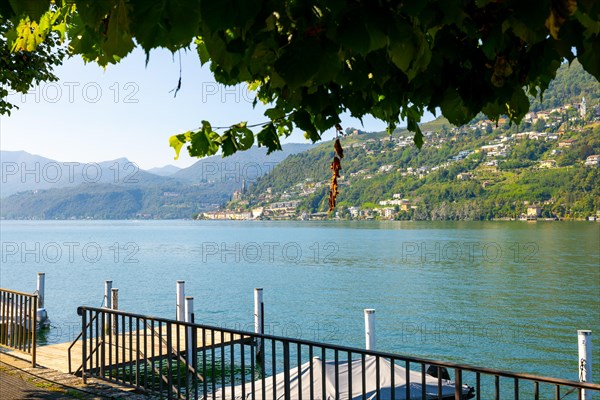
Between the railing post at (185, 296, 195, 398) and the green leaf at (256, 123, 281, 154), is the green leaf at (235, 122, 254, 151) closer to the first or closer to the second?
the green leaf at (256, 123, 281, 154)

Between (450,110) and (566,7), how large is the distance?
1456 mm

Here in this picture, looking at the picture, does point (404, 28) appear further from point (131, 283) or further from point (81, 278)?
point (81, 278)

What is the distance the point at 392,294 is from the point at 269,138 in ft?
153

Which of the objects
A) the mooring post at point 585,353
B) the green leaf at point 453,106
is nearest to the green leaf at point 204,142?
the green leaf at point 453,106

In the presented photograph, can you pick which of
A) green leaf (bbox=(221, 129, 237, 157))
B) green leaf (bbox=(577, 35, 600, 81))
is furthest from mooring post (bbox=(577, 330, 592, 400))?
green leaf (bbox=(577, 35, 600, 81))

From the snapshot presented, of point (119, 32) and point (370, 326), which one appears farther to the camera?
point (370, 326)

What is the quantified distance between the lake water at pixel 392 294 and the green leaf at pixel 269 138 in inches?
948

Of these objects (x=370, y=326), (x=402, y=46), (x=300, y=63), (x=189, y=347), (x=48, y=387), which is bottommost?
(x=189, y=347)

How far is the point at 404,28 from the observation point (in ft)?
6.96

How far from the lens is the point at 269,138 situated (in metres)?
4.79

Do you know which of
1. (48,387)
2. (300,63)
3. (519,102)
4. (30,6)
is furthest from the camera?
(48,387)

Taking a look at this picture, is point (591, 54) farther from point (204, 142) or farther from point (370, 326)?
point (370, 326)

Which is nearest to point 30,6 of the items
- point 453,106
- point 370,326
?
point 453,106

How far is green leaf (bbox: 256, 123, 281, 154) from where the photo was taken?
477 cm
